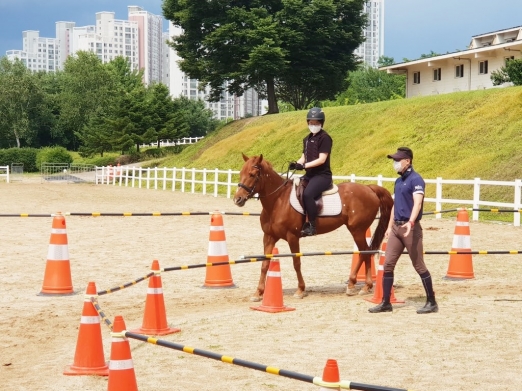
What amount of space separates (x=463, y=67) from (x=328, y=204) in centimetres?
4602

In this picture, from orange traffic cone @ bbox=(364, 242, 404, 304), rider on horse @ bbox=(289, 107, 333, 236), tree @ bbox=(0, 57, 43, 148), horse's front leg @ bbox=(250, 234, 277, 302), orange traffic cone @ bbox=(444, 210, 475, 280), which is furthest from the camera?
tree @ bbox=(0, 57, 43, 148)

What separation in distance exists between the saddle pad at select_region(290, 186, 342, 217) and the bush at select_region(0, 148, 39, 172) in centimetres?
7788

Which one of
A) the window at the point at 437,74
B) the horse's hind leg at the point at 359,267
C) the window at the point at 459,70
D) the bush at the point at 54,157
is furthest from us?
the bush at the point at 54,157

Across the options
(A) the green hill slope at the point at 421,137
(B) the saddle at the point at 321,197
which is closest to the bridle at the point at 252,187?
(B) the saddle at the point at 321,197

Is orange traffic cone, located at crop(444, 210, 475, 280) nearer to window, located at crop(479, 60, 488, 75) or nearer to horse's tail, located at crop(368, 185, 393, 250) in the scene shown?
horse's tail, located at crop(368, 185, 393, 250)

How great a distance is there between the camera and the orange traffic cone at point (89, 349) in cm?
680

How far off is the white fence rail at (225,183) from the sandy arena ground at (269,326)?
14.9 ft

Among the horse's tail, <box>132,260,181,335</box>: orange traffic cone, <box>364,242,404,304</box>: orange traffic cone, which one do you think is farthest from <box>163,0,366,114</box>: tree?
<box>132,260,181,335</box>: orange traffic cone

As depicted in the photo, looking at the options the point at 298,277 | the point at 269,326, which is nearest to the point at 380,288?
the point at 298,277

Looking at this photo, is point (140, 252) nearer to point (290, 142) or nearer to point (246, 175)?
point (246, 175)

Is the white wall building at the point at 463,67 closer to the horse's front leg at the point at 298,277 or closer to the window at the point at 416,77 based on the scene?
the window at the point at 416,77

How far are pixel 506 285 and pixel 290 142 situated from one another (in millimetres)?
38628

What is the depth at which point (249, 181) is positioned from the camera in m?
10.7

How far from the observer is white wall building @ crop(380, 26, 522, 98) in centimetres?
5056
